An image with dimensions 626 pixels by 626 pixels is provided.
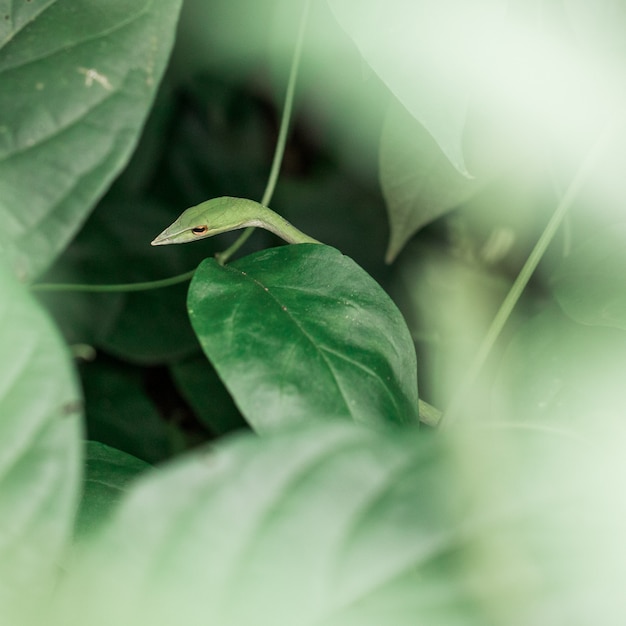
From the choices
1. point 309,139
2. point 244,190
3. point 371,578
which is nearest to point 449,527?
point 371,578

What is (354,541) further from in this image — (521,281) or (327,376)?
(521,281)

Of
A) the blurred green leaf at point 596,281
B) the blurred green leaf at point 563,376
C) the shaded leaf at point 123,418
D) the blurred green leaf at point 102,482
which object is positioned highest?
the blurred green leaf at point 596,281

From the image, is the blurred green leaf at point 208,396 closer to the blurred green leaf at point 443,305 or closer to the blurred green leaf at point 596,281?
the blurred green leaf at point 443,305

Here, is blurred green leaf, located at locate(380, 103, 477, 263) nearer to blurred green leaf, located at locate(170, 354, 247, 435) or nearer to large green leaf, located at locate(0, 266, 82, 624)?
blurred green leaf, located at locate(170, 354, 247, 435)

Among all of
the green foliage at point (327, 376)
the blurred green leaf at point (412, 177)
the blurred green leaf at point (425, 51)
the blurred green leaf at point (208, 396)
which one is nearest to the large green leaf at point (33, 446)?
the green foliage at point (327, 376)

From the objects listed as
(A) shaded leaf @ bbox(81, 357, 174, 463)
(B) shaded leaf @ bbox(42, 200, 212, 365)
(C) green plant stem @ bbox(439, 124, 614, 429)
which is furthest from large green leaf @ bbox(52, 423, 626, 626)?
(B) shaded leaf @ bbox(42, 200, 212, 365)

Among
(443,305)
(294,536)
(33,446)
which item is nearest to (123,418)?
(443,305)

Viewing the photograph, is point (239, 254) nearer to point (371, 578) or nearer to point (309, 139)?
point (309, 139)
